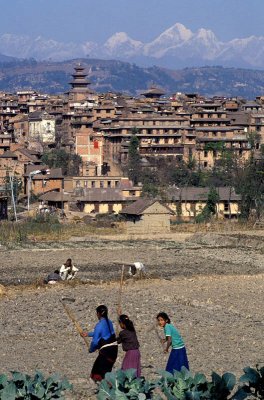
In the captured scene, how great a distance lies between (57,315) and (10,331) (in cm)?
196

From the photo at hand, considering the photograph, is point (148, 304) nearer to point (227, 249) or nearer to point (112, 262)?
point (112, 262)

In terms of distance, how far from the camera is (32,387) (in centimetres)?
1097

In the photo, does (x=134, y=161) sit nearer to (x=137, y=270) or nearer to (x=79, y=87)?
(x=137, y=270)

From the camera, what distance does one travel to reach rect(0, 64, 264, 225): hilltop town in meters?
59.0

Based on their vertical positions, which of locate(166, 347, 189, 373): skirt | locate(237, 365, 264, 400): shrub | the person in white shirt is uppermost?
locate(237, 365, 264, 400): shrub

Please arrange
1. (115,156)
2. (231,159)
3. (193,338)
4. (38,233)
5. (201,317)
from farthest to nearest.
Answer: (115,156) < (231,159) < (38,233) < (201,317) < (193,338)

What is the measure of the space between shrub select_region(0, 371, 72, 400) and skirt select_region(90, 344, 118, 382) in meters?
2.57

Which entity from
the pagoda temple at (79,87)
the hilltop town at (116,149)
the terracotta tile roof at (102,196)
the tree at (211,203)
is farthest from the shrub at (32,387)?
the pagoda temple at (79,87)

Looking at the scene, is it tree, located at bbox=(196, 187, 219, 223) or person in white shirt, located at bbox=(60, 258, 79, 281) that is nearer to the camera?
person in white shirt, located at bbox=(60, 258, 79, 281)

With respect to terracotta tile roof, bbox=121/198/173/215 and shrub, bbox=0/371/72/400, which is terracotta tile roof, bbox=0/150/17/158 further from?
shrub, bbox=0/371/72/400

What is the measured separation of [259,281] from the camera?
29234mm

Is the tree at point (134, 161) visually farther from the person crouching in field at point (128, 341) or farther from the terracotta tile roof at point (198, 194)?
the person crouching in field at point (128, 341)

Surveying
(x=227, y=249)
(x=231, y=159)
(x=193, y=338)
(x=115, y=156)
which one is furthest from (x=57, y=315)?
(x=115, y=156)

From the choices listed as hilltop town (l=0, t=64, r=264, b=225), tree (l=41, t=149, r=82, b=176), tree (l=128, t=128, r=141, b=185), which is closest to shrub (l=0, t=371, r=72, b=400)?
hilltop town (l=0, t=64, r=264, b=225)
